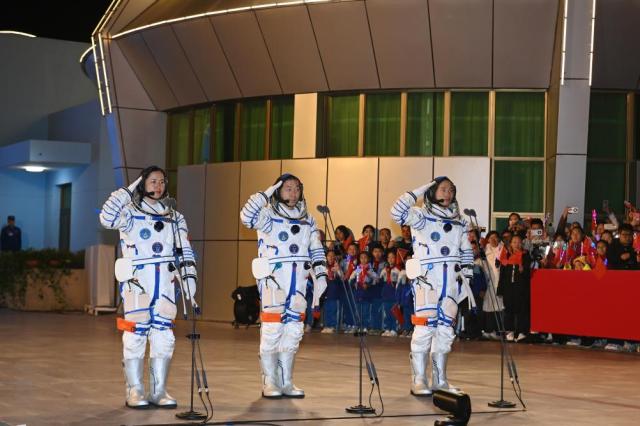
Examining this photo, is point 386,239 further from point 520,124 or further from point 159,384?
point 159,384

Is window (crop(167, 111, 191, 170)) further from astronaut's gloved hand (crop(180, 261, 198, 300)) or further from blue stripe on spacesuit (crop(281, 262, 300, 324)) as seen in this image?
astronaut's gloved hand (crop(180, 261, 198, 300))

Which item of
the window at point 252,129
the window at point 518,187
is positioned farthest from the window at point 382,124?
the window at point 252,129

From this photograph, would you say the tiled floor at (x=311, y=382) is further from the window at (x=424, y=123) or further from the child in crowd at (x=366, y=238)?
the window at (x=424, y=123)

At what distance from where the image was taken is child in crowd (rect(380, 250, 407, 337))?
21891mm

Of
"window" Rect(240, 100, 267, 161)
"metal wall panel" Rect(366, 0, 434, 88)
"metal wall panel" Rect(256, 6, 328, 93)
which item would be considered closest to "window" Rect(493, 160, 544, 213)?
"metal wall panel" Rect(366, 0, 434, 88)

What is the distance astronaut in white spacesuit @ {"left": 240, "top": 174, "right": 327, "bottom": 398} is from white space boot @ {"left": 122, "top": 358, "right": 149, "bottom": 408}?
150cm

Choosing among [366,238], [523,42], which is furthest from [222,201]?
[523,42]

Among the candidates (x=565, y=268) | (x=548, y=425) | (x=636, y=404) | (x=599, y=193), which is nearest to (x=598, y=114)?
(x=599, y=193)

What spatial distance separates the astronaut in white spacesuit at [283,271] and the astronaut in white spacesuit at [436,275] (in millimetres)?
1077

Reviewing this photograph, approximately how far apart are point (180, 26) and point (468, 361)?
1249 centimetres

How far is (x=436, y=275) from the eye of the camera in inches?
487

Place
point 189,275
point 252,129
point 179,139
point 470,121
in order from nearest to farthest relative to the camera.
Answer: point 189,275 < point 470,121 < point 252,129 < point 179,139

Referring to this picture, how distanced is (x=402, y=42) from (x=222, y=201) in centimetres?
635

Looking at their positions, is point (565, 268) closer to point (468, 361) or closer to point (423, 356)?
point (468, 361)
